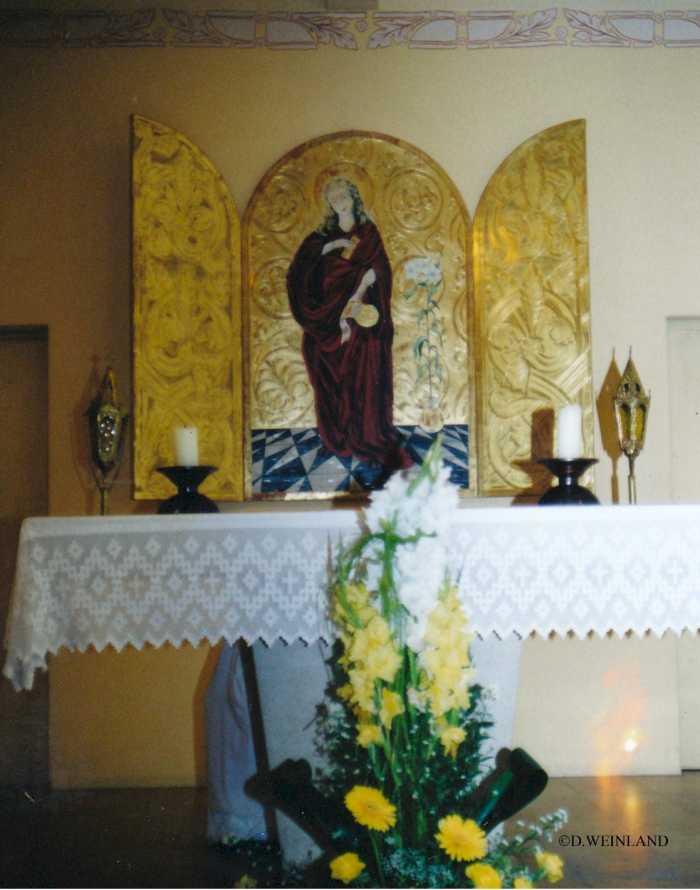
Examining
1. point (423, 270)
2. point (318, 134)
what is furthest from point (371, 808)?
point (318, 134)

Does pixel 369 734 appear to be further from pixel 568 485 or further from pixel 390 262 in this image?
pixel 390 262

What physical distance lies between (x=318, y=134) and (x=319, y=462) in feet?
5.08

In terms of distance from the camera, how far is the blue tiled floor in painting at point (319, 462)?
441 cm

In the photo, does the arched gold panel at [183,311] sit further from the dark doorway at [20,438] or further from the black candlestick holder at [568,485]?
the black candlestick holder at [568,485]

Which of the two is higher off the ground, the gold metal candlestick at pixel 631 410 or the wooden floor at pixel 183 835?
the gold metal candlestick at pixel 631 410

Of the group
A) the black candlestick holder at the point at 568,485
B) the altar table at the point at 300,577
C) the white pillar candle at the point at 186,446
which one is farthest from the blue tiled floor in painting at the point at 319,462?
the altar table at the point at 300,577

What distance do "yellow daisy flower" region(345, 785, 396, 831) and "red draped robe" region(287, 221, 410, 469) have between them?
236 centimetres

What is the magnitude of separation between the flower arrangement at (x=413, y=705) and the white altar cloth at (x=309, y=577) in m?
0.25

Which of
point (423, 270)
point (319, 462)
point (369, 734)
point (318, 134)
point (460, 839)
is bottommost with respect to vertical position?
point (460, 839)

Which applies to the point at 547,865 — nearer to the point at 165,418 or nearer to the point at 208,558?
the point at 208,558

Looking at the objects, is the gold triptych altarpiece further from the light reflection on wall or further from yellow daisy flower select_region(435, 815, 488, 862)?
yellow daisy flower select_region(435, 815, 488, 862)

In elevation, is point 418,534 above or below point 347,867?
above

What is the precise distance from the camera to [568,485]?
311 cm

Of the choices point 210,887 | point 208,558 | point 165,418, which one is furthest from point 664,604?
point 165,418
